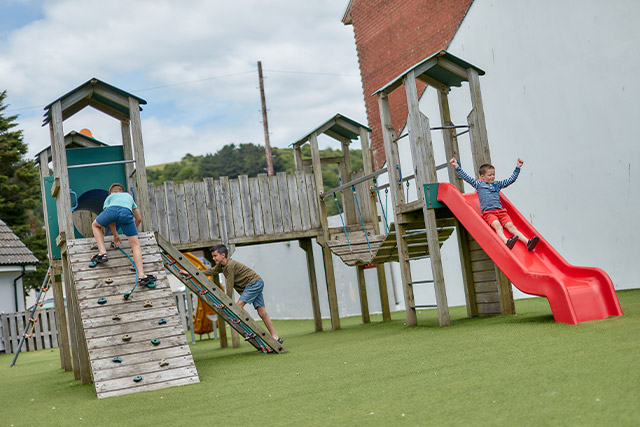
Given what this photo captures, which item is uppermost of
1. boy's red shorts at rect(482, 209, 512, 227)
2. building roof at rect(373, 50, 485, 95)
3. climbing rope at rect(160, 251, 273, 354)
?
building roof at rect(373, 50, 485, 95)

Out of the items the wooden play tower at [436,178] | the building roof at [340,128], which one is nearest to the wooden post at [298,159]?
the building roof at [340,128]

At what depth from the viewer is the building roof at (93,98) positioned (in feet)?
31.4

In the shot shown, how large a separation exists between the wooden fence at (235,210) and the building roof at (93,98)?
2716mm

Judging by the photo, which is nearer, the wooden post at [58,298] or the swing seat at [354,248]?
the wooden post at [58,298]

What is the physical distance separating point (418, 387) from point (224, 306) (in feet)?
15.7

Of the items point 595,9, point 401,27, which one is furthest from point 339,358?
point 401,27

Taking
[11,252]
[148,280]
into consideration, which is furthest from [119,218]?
[11,252]

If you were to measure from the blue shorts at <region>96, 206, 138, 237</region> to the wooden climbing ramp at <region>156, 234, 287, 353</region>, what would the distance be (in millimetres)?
654

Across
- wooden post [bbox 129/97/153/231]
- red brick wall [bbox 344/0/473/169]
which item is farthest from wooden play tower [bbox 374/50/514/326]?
red brick wall [bbox 344/0/473/169]

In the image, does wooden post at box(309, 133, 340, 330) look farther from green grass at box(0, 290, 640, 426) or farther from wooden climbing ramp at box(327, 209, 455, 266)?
green grass at box(0, 290, 640, 426)

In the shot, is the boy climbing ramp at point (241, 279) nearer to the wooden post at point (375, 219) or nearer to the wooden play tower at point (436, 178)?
the wooden play tower at point (436, 178)

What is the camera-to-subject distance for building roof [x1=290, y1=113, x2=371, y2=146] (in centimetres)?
1437

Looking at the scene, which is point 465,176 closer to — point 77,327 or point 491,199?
point 491,199

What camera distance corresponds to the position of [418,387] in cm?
500
